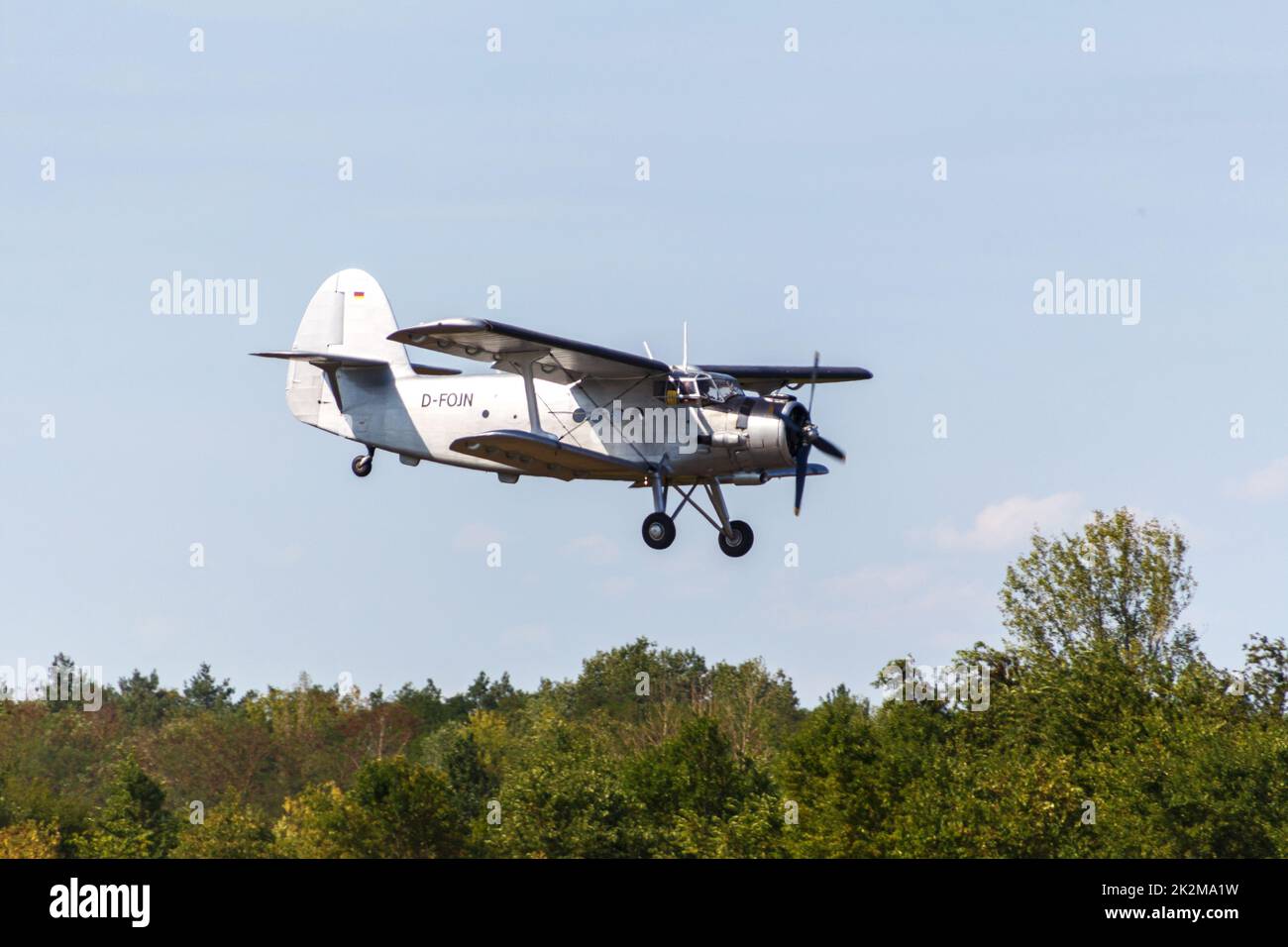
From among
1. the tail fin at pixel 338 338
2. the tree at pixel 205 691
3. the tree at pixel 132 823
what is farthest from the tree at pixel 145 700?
the tail fin at pixel 338 338

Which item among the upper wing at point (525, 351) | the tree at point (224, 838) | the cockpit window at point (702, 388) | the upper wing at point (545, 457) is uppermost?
the upper wing at point (525, 351)

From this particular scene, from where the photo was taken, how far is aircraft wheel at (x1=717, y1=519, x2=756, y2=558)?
31312 millimetres

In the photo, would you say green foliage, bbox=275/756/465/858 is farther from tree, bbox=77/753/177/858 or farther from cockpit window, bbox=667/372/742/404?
cockpit window, bbox=667/372/742/404

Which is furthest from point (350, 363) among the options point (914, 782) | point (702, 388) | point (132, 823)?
point (132, 823)

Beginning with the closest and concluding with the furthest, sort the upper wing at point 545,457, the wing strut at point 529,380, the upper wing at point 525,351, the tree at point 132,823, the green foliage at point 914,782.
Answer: the upper wing at point 525,351 < the upper wing at point 545,457 < the wing strut at point 529,380 < the green foliage at point 914,782 < the tree at point 132,823

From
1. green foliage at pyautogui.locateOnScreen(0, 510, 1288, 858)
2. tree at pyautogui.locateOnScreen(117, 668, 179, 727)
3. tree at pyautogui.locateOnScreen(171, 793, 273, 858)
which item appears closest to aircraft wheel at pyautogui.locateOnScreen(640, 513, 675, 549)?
green foliage at pyautogui.locateOnScreen(0, 510, 1288, 858)

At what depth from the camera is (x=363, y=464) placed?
115 feet

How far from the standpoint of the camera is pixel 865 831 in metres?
62.5

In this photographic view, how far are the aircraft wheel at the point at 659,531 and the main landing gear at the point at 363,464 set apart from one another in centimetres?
713

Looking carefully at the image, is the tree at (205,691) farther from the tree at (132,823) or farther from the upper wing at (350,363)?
the upper wing at (350,363)

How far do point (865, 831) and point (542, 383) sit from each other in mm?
35447

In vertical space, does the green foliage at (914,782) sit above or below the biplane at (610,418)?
below

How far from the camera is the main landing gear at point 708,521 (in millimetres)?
30641
